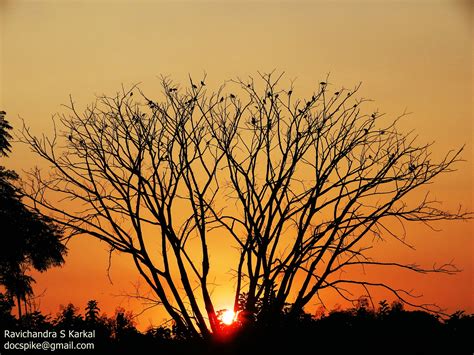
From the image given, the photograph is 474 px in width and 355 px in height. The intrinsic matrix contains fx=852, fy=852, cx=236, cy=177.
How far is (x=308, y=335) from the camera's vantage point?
18.5m

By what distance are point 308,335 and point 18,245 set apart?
35.2 ft

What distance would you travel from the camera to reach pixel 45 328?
2002 centimetres

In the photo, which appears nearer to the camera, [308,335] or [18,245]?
[308,335]

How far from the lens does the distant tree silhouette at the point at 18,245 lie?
965 inches

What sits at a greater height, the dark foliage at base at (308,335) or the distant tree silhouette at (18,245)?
the distant tree silhouette at (18,245)

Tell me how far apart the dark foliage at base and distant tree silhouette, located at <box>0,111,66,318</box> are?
4.32m

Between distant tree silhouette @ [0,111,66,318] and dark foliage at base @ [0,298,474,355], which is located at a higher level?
distant tree silhouette @ [0,111,66,318]

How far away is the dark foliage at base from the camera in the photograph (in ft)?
58.4

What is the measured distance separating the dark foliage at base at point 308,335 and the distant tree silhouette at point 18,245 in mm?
4321

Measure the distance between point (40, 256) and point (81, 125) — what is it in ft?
30.0

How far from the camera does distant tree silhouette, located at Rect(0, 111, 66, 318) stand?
80.4 feet

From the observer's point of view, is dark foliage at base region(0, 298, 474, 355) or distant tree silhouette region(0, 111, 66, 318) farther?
distant tree silhouette region(0, 111, 66, 318)

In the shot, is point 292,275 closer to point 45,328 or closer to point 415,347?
point 415,347

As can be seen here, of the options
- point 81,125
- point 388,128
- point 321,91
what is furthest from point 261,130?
point 81,125
